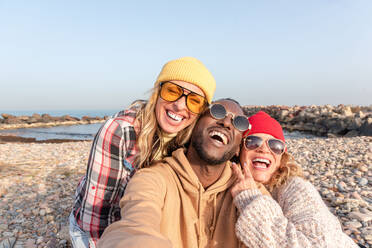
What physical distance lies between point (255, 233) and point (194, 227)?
594 mm

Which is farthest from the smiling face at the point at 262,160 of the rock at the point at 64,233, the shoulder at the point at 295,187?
the rock at the point at 64,233

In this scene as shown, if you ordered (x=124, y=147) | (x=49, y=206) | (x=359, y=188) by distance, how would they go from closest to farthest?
(x=124, y=147), (x=49, y=206), (x=359, y=188)

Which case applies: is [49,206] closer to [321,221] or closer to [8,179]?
[8,179]

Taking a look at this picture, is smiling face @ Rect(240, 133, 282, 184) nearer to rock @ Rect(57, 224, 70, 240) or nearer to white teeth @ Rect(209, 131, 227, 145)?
white teeth @ Rect(209, 131, 227, 145)

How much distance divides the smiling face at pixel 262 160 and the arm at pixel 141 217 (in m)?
1.28

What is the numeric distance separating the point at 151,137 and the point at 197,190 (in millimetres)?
805

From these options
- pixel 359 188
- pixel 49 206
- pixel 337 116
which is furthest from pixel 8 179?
pixel 337 116

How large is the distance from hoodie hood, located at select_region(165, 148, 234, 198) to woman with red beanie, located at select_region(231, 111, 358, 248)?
0.46 feet

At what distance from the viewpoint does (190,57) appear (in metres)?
3.10

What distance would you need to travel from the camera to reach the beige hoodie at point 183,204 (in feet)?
6.63

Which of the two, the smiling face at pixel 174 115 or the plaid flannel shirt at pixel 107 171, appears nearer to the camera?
the plaid flannel shirt at pixel 107 171

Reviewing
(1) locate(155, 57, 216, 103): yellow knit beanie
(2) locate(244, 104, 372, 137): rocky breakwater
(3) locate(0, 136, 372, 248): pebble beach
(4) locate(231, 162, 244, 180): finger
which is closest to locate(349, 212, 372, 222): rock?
(3) locate(0, 136, 372, 248): pebble beach

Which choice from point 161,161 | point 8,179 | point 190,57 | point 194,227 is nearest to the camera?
point 194,227

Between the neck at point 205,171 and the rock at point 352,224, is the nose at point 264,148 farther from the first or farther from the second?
the rock at point 352,224
